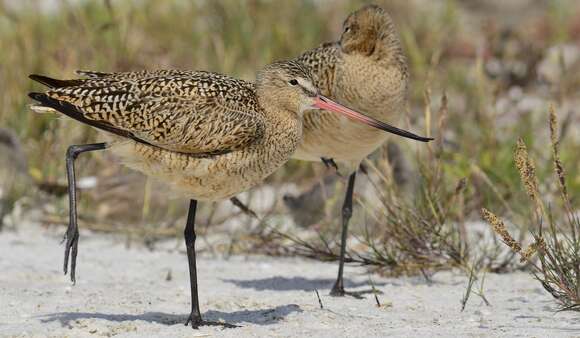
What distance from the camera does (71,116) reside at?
14.7 ft

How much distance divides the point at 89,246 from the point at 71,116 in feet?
6.31

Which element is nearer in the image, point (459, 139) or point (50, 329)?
point (50, 329)

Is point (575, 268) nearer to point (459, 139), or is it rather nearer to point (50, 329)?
point (50, 329)

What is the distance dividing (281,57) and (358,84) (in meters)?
3.19

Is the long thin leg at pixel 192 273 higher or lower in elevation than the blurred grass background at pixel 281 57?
lower

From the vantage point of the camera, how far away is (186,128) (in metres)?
4.43

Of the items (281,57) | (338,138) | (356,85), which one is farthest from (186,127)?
(281,57)

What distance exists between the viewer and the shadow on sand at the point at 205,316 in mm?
4488

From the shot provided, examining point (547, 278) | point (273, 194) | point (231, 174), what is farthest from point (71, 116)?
point (273, 194)

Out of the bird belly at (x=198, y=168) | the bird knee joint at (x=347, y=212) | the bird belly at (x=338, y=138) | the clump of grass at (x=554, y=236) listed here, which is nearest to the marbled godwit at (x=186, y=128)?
A: the bird belly at (x=198, y=168)

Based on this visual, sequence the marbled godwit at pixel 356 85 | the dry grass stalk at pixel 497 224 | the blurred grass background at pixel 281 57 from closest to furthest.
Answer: the dry grass stalk at pixel 497 224
the marbled godwit at pixel 356 85
the blurred grass background at pixel 281 57

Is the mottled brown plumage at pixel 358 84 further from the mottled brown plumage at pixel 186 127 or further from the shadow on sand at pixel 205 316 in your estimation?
the shadow on sand at pixel 205 316

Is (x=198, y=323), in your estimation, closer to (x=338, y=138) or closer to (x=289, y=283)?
(x=289, y=283)

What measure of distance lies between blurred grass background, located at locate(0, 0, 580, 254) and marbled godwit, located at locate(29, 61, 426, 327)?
4.44 feet
